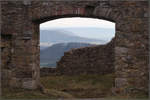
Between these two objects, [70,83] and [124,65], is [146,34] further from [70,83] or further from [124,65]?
[70,83]

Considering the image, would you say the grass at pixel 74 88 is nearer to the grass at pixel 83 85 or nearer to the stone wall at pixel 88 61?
the grass at pixel 83 85

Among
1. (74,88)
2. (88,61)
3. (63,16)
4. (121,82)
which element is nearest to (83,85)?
(74,88)

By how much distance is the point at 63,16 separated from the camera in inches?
296

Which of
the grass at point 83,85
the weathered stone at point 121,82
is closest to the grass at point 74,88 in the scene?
the grass at point 83,85

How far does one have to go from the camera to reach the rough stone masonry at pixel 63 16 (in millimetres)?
7016

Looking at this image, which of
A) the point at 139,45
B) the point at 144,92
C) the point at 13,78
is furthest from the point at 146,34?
the point at 13,78

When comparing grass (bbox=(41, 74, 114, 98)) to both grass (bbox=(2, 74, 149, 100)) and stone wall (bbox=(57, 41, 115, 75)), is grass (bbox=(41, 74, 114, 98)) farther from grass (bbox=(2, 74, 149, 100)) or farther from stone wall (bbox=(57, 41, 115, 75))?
stone wall (bbox=(57, 41, 115, 75))

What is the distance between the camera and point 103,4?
7.11m

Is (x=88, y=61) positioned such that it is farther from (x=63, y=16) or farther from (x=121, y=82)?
(x=121, y=82)

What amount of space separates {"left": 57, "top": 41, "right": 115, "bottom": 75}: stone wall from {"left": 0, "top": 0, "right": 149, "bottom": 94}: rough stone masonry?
4.65 meters

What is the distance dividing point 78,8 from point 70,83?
4.40 meters

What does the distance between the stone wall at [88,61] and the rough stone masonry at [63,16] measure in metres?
4.65

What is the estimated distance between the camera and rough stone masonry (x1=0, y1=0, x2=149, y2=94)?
7.02 metres

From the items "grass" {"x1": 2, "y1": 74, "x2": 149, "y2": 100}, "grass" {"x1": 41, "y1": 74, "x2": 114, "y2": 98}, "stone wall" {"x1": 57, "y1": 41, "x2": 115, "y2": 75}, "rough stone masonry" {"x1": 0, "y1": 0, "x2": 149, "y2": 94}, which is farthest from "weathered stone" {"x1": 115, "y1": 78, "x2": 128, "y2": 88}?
"stone wall" {"x1": 57, "y1": 41, "x2": 115, "y2": 75}
